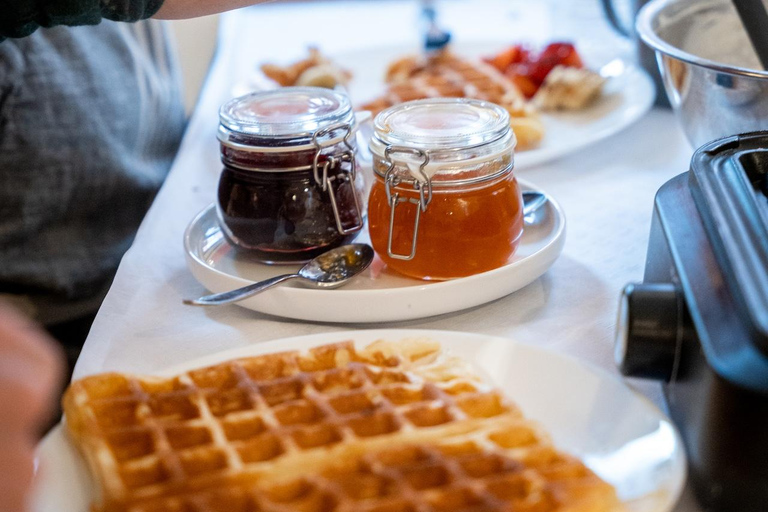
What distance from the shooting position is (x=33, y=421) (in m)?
Result: 0.39

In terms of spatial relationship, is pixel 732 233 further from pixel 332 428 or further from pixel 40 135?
pixel 40 135

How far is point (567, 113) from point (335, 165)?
2.00 feet

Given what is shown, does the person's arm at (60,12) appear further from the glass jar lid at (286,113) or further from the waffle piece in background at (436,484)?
the waffle piece in background at (436,484)

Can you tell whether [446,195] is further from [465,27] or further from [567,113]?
[465,27]

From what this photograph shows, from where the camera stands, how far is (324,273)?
0.75 meters

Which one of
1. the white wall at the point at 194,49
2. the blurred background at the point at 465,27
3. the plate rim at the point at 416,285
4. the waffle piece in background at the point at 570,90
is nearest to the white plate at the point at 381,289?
the plate rim at the point at 416,285

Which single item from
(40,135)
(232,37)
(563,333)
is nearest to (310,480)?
(563,333)

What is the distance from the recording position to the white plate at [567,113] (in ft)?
3.70

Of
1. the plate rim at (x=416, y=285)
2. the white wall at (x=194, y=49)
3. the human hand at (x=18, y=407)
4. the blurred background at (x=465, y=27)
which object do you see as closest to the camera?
the human hand at (x=18, y=407)

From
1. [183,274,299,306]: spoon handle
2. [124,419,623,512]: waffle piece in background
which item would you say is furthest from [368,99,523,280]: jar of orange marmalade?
[124,419,623,512]: waffle piece in background

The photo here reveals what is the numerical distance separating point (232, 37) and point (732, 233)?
140cm

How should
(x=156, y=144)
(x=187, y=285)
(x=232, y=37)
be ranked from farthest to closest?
(x=232, y=37), (x=156, y=144), (x=187, y=285)

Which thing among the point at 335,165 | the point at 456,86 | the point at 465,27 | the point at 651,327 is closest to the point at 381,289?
the point at 335,165

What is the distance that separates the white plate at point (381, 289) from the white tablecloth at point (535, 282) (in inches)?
0.9
